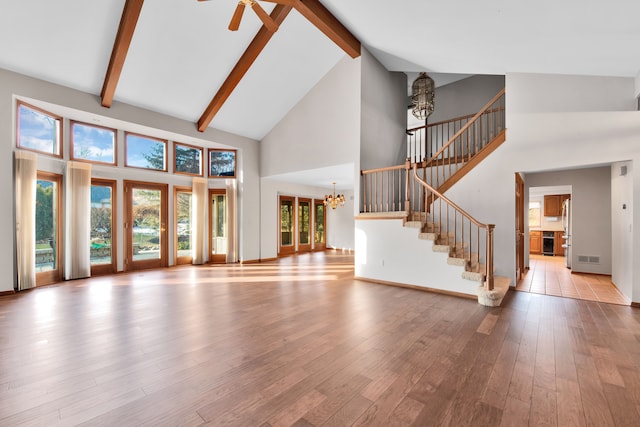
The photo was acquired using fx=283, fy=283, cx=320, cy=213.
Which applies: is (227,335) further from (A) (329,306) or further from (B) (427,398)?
(B) (427,398)

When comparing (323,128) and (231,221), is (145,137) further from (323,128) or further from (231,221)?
(323,128)

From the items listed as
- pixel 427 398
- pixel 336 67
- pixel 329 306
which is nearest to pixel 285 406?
pixel 427 398

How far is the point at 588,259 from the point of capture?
6371mm

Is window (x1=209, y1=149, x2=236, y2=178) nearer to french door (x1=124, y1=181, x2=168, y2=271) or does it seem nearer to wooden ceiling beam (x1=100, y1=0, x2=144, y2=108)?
french door (x1=124, y1=181, x2=168, y2=271)

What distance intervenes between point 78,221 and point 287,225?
5.74 m

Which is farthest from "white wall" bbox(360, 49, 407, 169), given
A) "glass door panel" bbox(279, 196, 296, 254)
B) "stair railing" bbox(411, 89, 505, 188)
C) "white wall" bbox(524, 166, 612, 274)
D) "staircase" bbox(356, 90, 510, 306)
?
"glass door panel" bbox(279, 196, 296, 254)

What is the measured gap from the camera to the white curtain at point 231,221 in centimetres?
804

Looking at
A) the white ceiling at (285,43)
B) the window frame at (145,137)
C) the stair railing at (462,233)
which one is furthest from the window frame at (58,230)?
the stair railing at (462,233)

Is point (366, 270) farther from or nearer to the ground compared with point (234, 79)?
nearer to the ground

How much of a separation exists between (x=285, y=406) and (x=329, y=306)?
2208mm

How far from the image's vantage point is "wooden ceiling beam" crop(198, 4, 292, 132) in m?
5.17

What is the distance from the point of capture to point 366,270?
5.77 m

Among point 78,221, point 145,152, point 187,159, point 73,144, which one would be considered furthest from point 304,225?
point 73,144

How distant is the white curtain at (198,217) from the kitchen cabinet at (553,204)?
11.2m
